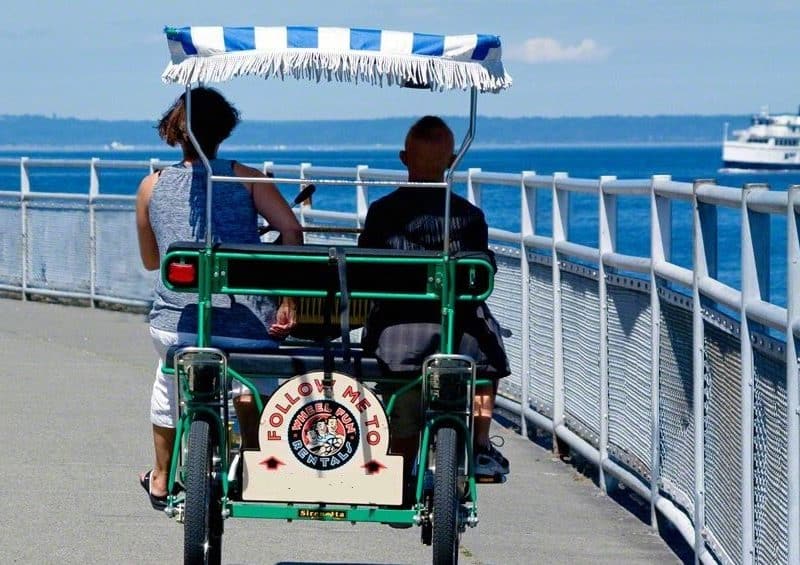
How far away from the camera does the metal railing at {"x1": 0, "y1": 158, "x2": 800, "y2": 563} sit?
5.77 meters

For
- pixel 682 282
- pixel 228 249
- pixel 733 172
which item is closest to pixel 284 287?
pixel 228 249

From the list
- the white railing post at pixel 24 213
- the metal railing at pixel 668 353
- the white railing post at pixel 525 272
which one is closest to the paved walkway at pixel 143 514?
the metal railing at pixel 668 353

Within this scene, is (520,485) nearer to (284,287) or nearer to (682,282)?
(682,282)

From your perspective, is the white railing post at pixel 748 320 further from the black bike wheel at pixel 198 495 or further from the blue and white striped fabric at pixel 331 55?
the black bike wheel at pixel 198 495

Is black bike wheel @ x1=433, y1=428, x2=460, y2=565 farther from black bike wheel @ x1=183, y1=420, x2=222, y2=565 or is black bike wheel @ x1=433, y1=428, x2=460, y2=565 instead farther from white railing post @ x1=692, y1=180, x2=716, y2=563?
white railing post @ x1=692, y1=180, x2=716, y2=563

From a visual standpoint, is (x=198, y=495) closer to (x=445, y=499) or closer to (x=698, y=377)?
(x=445, y=499)

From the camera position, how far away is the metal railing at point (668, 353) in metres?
5.77

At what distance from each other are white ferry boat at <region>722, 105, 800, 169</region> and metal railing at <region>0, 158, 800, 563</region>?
176m

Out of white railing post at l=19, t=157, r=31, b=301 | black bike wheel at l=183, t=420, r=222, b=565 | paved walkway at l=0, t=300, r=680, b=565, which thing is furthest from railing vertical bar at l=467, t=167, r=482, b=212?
white railing post at l=19, t=157, r=31, b=301

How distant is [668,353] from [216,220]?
225 centimetres

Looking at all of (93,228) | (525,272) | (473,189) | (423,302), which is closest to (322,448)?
(423,302)

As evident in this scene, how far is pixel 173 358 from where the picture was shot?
234 inches

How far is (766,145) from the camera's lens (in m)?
188

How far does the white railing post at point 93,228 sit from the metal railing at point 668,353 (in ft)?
16.1
